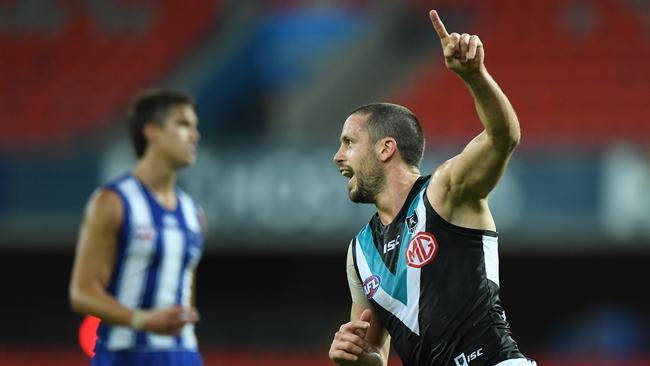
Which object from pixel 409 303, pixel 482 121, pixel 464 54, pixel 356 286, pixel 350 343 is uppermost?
pixel 464 54

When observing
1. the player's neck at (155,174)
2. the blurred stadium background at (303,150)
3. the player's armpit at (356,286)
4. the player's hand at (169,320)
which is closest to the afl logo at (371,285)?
the player's armpit at (356,286)

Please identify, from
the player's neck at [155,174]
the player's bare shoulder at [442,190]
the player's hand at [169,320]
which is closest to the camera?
the player's bare shoulder at [442,190]

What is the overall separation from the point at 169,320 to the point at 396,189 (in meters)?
1.48

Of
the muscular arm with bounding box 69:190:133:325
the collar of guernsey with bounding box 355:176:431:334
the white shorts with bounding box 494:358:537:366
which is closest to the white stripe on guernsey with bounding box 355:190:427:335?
the collar of guernsey with bounding box 355:176:431:334

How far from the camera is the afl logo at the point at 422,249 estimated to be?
4367 millimetres

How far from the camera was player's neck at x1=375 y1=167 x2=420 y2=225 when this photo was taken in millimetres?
4609

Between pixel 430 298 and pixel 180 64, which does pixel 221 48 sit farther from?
Answer: pixel 430 298

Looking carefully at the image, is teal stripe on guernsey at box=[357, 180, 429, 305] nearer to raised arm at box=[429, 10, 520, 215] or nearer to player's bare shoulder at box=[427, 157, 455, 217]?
player's bare shoulder at box=[427, 157, 455, 217]

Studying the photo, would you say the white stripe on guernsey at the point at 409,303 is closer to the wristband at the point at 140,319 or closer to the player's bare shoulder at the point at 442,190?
the player's bare shoulder at the point at 442,190

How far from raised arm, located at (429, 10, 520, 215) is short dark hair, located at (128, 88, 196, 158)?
2.44m

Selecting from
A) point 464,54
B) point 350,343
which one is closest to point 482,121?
point 464,54

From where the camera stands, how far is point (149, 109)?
631 centimetres

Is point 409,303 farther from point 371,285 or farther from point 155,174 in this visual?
point 155,174

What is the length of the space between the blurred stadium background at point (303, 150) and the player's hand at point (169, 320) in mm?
6539
